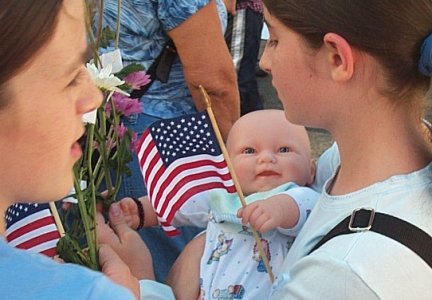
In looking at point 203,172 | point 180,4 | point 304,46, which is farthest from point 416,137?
point 180,4

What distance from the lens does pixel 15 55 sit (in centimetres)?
112

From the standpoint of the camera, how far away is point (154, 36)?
253 centimetres

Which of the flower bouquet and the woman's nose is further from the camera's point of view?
the flower bouquet

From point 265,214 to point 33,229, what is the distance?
1.81 ft

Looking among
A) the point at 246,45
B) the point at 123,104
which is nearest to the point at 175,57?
the point at 123,104

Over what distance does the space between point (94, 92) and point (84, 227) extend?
62 centimetres

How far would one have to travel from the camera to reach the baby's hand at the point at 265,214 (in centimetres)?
202

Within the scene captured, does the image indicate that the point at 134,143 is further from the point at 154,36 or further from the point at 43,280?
the point at 43,280

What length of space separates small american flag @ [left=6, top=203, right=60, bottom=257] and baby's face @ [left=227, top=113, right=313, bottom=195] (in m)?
0.63

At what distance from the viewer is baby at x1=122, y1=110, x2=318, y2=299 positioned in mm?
2057

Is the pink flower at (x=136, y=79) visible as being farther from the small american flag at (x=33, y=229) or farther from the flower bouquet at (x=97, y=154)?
the small american flag at (x=33, y=229)

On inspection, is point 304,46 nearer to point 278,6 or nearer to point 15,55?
point 278,6

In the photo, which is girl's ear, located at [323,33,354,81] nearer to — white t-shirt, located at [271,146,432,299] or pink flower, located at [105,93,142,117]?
white t-shirt, located at [271,146,432,299]

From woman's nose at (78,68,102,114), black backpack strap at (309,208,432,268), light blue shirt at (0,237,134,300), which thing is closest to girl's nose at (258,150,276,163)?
black backpack strap at (309,208,432,268)
